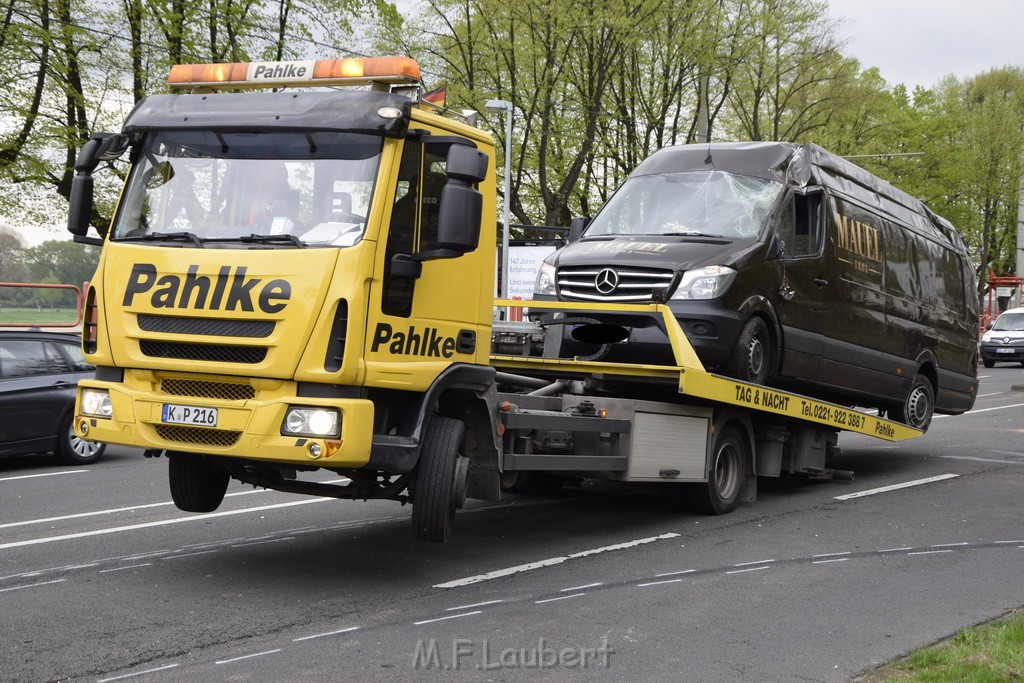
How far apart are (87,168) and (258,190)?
117 centimetres

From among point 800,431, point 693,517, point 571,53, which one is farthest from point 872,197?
point 571,53

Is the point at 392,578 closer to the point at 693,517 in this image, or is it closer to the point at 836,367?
the point at 693,517

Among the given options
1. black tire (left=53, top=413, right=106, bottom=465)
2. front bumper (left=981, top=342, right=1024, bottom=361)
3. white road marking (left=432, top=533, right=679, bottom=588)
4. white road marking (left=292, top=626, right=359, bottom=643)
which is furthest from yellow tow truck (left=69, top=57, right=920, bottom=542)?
front bumper (left=981, top=342, right=1024, bottom=361)

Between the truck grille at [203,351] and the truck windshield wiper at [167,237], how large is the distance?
56 cm

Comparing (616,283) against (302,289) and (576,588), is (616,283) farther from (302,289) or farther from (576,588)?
(302,289)

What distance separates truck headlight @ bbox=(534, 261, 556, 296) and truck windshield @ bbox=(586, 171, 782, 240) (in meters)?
0.76

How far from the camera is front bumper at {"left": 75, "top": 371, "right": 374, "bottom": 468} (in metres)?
5.99

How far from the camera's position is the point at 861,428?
1105 cm

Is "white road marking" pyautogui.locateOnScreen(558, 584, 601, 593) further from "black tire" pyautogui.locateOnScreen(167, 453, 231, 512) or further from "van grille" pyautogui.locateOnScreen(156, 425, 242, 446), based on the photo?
"black tire" pyautogui.locateOnScreen(167, 453, 231, 512)

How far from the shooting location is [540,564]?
729cm

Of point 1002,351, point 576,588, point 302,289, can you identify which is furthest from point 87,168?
point 1002,351

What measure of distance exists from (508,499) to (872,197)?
15.7ft

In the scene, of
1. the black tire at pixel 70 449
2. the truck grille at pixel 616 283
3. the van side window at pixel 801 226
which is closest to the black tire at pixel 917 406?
the van side window at pixel 801 226

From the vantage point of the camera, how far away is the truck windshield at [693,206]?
9.55m
